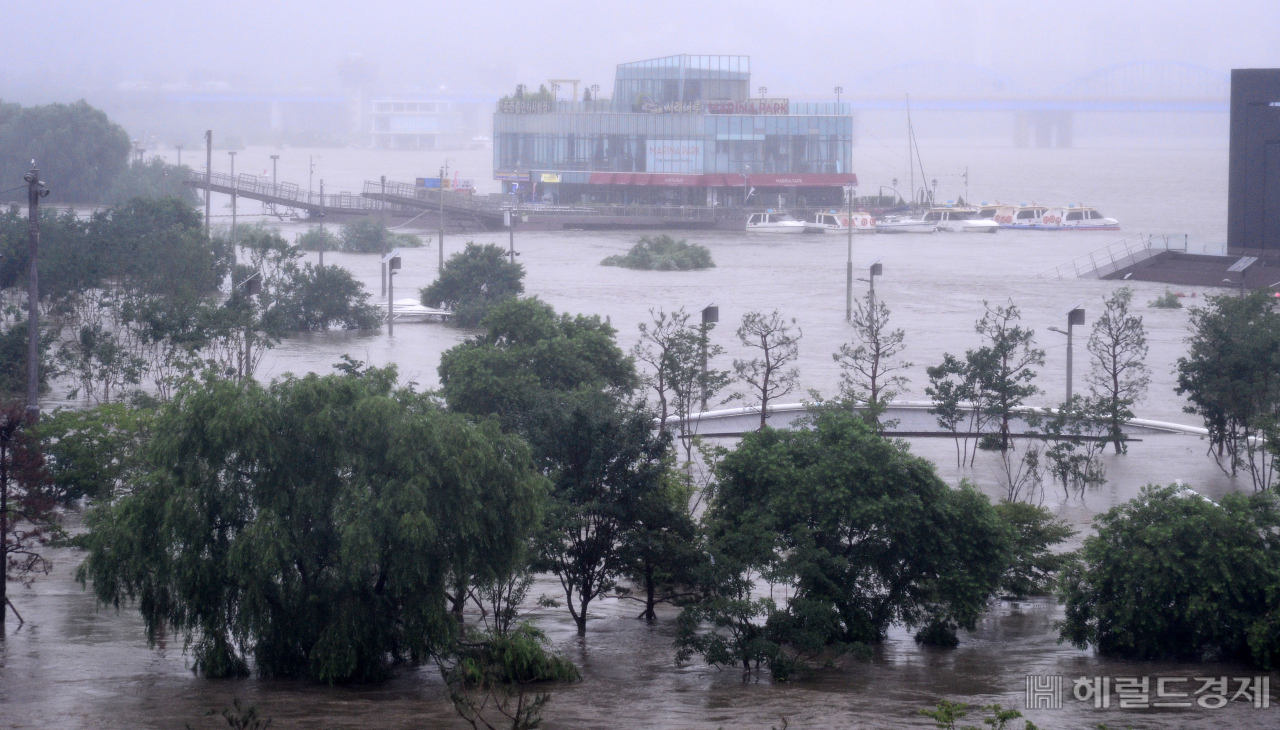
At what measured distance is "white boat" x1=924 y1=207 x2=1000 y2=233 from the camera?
237ft

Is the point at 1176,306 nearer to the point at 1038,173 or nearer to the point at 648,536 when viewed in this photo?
the point at 648,536

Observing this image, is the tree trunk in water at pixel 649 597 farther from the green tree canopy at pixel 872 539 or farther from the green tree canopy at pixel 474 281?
the green tree canopy at pixel 474 281

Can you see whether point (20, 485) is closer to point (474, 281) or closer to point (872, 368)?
point (872, 368)

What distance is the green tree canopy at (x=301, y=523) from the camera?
32.6ft

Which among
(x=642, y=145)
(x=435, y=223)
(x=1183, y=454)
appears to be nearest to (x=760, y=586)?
A: (x=1183, y=454)

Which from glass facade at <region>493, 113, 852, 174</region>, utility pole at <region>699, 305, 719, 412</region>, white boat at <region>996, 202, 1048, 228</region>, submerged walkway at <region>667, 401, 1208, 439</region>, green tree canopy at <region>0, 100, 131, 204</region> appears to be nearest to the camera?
utility pole at <region>699, 305, 719, 412</region>

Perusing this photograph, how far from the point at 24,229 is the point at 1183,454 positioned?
27.9 metres

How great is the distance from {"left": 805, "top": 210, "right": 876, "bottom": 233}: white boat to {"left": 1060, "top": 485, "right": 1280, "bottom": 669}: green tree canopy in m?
58.1

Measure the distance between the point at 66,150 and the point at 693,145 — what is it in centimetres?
3251

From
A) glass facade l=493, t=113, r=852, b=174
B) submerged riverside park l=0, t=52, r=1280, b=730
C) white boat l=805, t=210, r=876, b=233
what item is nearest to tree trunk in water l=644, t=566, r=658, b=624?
submerged riverside park l=0, t=52, r=1280, b=730

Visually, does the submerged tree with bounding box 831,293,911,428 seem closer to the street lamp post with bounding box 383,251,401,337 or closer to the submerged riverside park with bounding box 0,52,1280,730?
the submerged riverside park with bounding box 0,52,1280,730

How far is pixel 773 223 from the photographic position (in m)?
68.5

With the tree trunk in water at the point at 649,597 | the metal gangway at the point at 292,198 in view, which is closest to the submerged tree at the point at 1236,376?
the tree trunk in water at the point at 649,597

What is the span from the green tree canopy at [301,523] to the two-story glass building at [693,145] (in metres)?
63.3
